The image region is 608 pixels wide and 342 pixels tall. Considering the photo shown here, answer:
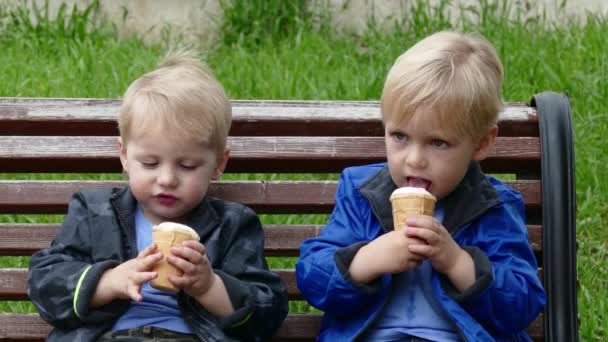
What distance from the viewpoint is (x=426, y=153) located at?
10.3 ft

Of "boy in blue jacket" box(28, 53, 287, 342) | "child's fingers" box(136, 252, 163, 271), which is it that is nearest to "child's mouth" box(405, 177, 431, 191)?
"boy in blue jacket" box(28, 53, 287, 342)

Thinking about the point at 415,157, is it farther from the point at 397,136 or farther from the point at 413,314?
the point at 413,314

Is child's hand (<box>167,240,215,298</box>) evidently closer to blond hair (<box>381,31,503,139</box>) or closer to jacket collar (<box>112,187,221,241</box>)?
jacket collar (<box>112,187,221,241</box>)

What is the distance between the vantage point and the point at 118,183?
3549 mm

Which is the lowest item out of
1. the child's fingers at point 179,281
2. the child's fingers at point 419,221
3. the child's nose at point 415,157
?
the child's fingers at point 179,281

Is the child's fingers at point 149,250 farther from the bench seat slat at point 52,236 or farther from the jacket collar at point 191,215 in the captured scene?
the bench seat slat at point 52,236

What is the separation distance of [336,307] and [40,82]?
2.70 m

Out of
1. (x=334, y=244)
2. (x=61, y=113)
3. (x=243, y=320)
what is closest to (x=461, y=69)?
(x=334, y=244)

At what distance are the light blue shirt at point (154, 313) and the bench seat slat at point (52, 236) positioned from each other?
44 cm

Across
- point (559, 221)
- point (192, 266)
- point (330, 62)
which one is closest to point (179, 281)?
point (192, 266)

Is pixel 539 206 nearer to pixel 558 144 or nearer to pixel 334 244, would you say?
pixel 558 144

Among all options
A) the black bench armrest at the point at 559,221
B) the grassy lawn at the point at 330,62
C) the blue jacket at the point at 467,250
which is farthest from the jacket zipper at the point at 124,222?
the grassy lawn at the point at 330,62

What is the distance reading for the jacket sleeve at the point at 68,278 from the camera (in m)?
3.13

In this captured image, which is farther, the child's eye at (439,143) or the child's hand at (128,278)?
the child's eye at (439,143)
